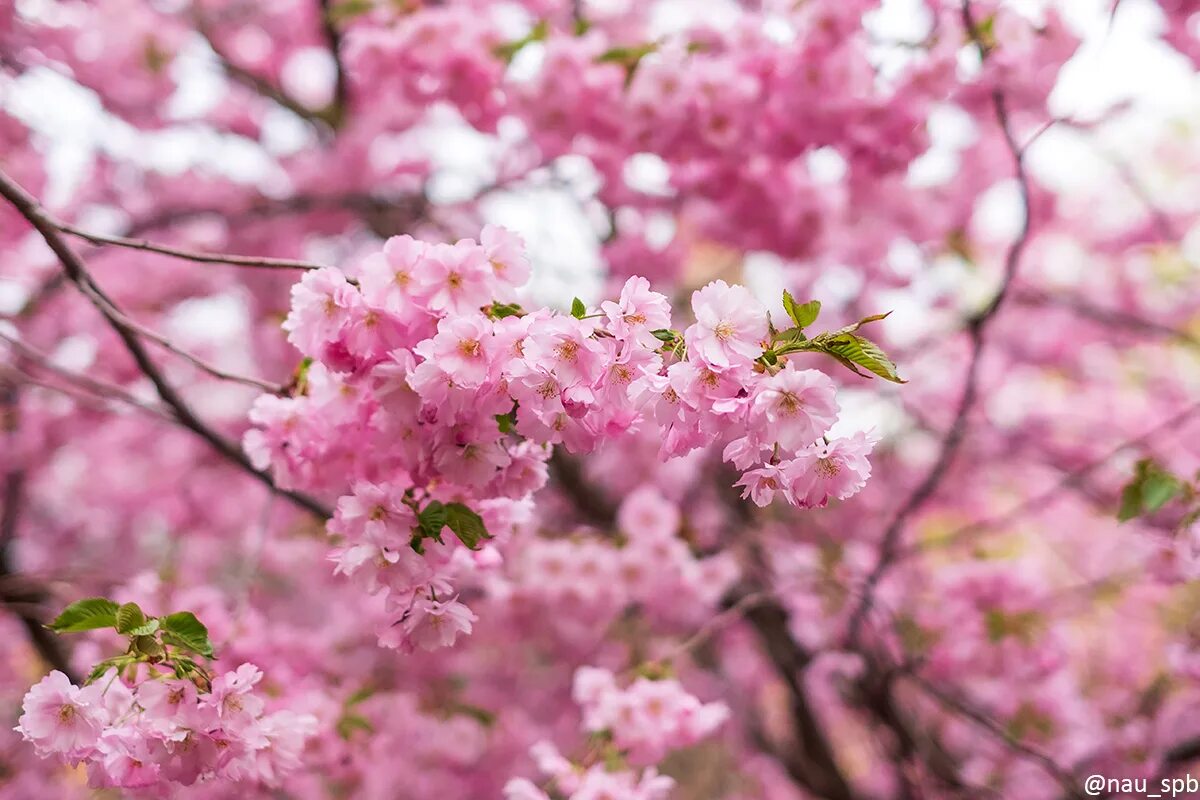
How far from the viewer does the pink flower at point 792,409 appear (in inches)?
39.1

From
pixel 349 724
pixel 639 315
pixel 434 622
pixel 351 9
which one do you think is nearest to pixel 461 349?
pixel 639 315

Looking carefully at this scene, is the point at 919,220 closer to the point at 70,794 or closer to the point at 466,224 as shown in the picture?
the point at 466,224

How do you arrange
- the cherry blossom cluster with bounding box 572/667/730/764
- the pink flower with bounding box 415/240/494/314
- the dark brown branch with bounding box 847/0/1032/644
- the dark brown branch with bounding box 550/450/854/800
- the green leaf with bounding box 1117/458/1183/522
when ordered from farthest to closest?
the dark brown branch with bounding box 550/450/854/800
the dark brown branch with bounding box 847/0/1032/644
the cherry blossom cluster with bounding box 572/667/730/764
the green leaf with bounding box 1117/458/1183/522
the pink flower with bounding box 415/240/494/314

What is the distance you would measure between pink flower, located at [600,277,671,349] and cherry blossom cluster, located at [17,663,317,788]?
2.35 ft

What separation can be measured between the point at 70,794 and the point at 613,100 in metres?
2.93

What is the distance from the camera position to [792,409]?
101 centimetres

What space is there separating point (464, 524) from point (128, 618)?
0.46 meters

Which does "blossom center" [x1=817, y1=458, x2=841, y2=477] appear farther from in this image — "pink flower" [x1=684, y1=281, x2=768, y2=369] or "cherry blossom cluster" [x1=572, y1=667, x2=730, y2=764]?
"cherry blossom cluster" [x1=572, y1=667, x2=730, y2=764]

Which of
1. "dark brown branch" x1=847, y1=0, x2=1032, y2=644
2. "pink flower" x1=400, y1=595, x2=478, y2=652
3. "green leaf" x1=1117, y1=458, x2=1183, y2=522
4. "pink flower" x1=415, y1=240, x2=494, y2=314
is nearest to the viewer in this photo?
"pink flower" x1=415, y1=240, x2=494, y2=314

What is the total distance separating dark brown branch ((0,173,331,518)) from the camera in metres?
1.22

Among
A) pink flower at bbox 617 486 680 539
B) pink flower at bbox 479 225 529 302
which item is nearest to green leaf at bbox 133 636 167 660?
pink flower at bbox 479 225 529 302

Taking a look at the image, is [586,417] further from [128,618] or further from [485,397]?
[128,618]

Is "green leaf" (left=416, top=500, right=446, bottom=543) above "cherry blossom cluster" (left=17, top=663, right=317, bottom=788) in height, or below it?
above

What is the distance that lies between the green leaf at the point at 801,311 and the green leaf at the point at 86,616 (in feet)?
3.27
